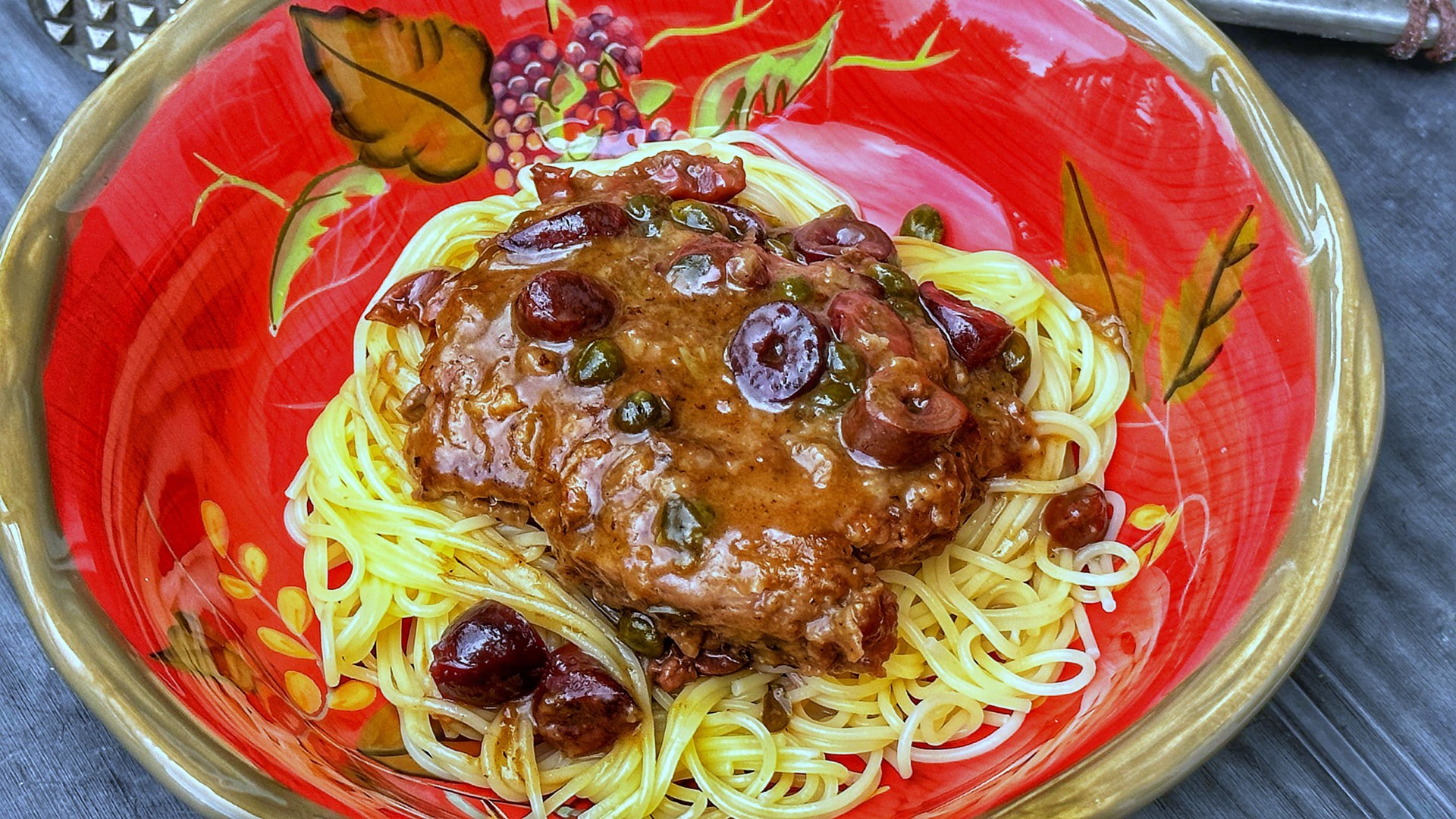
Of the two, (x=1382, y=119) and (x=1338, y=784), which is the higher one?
(x=1382, y=119)

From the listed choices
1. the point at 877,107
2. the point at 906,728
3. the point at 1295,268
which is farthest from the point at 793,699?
the point at 877,107

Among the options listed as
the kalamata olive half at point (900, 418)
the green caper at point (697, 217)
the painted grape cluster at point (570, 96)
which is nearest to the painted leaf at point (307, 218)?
the painted grape cluster at point (570, 96)

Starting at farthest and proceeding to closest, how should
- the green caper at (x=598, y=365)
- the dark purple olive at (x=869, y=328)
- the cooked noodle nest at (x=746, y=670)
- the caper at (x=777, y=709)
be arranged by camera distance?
the caper at (x=777, y=709), the cooked noodle nest at (x=746, y=670), the dark purple olive at (x=869, y=328), the green caper at (x=598, y=365)

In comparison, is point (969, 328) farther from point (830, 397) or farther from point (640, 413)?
point (640, 413)

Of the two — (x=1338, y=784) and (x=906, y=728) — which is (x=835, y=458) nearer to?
(x=906, y=728)

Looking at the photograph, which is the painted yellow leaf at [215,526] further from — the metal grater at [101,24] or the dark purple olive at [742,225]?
the metal grater at [101,24]
